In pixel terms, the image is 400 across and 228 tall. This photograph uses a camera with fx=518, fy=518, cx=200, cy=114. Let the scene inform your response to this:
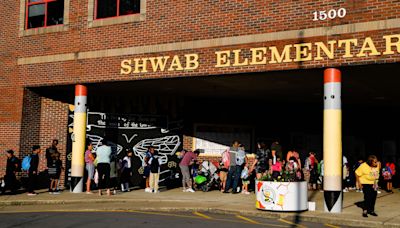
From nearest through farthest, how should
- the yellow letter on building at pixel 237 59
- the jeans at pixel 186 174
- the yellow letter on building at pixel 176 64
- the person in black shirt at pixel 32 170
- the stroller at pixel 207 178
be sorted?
the yellow letter on building at pixel 237 59 → the yellow letter on building at pixel 176 64 → the person in black shirt at pixel 32 170 → the jeans at pixel 186 174 → the stroller at pixel 207 178

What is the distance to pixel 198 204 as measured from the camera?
14531 mm

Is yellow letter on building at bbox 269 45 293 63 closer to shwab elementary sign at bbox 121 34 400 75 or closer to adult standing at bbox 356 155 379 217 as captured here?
shwab elementary sign at bbox 121 34 400 75

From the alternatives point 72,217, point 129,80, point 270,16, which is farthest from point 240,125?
point 72,217

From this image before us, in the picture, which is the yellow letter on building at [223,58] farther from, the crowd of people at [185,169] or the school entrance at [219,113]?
the crowd of people at [185,169]

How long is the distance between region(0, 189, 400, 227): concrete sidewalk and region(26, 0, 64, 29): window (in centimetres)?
604

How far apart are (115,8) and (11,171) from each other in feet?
20.7

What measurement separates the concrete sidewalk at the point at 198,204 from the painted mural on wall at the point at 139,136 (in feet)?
9.02

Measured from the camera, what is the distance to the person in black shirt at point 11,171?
16.6 metres

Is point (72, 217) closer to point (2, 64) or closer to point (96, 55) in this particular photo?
point (96, 55)


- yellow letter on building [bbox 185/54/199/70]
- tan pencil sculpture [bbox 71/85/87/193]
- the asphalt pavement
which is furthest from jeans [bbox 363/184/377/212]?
tan pencil sculpture [bbox 71/85/87/193]

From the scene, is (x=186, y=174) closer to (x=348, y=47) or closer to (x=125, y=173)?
(x=125, y=173)

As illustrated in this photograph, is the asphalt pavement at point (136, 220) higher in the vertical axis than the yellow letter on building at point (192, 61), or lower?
lower

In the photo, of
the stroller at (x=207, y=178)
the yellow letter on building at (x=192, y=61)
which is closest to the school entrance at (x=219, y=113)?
the yellow letter on building at (x=192, y=61)

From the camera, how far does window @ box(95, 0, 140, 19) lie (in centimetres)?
1706
